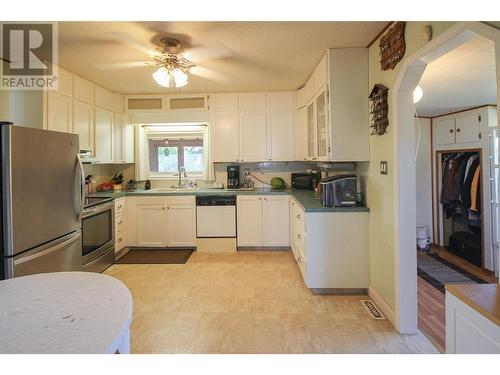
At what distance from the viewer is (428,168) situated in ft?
14.8

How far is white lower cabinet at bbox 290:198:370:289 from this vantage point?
262 cm

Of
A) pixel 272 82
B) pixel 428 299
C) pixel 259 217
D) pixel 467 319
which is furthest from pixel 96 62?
pixel 428 299

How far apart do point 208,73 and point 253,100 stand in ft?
3.33

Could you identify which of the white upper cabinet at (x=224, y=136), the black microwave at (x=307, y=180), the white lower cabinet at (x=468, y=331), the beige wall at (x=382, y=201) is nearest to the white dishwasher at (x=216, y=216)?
the white upper cabinet at (x=224, y=136)

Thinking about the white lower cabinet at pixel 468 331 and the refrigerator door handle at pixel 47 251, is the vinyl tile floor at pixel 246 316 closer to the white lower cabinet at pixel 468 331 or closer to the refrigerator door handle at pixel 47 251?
the refrigerator door handle at pixel 47 251

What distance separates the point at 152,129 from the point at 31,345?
13.7ft

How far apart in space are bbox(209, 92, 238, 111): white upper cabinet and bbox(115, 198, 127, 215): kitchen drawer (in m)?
1.81

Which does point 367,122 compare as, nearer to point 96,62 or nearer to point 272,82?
point 272,82

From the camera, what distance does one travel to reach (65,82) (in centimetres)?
301

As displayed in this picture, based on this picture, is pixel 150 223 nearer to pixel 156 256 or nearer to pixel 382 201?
pixel 156 256

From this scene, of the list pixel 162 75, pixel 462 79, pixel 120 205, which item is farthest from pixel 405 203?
pixel 120 205

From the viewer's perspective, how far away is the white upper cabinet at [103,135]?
3559 mm
